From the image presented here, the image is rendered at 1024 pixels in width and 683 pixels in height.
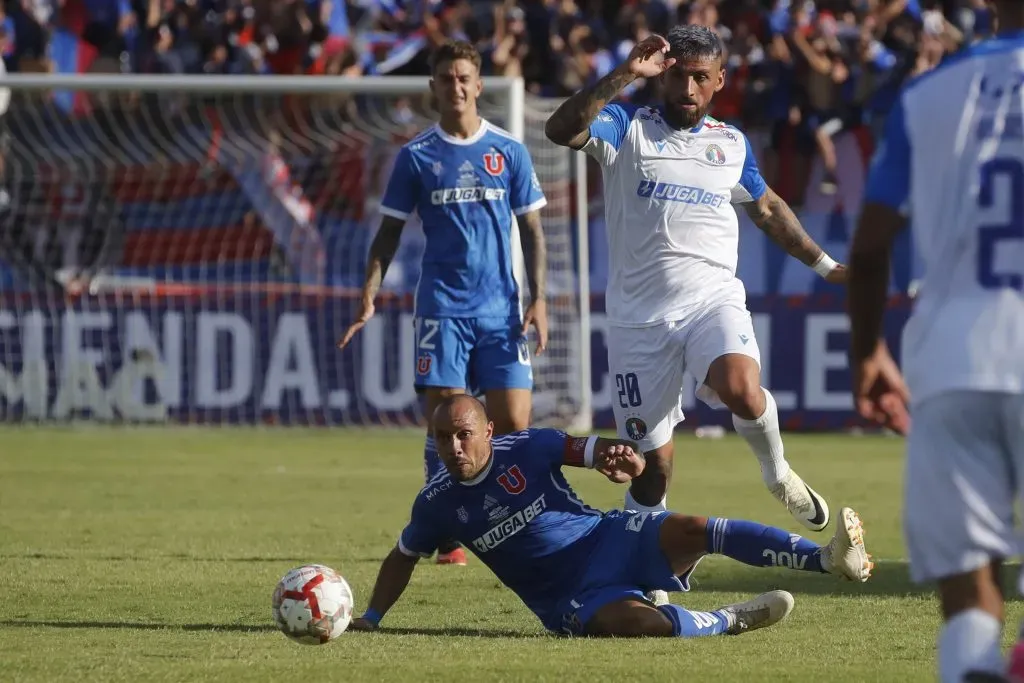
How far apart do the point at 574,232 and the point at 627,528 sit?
38.7ft

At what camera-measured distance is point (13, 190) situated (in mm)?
18719

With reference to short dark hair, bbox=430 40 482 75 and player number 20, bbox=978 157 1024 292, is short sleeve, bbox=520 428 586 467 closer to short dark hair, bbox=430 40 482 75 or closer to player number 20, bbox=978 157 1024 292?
short dark hair, bbox=430 40 482 75

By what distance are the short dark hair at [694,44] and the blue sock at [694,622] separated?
2.56 meters

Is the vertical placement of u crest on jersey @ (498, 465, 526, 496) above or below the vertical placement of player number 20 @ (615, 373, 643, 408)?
below

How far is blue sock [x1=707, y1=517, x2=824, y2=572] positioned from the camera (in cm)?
649

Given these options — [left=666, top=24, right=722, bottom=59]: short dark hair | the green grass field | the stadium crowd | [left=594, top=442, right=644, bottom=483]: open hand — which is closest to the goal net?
the stadium crowd

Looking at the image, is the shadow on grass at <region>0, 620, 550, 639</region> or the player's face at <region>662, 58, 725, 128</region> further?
the player's face at <region>662, 58, 725, 128</region>

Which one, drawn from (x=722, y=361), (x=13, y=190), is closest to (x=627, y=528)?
(x=722, y=361)

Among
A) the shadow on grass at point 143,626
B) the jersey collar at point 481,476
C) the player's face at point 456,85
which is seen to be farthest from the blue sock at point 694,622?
the player's face at point 456,85

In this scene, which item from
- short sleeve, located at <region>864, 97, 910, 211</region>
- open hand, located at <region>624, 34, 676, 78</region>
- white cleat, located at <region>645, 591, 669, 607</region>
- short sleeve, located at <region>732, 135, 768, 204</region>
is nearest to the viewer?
short sleeve, located at <region>864, 97, 910, 211</region>

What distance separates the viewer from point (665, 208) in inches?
312

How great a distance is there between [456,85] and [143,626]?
137 inches

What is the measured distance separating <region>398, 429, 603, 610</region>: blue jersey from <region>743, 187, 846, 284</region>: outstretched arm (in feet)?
6.81

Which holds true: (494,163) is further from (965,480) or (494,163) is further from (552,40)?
(552,40)
